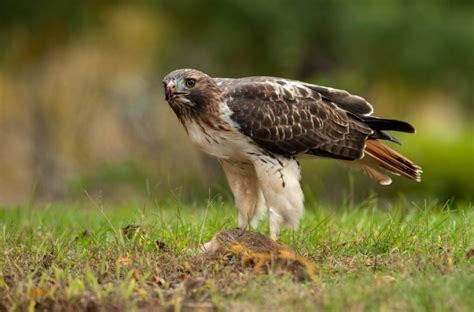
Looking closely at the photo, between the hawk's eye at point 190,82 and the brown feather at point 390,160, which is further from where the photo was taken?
the brown feather at point 390,160

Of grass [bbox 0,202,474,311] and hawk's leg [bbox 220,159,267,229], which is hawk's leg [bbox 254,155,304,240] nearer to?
grass [bbox 0,202,474,311]

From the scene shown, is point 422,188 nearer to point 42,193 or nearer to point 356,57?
point 356,57

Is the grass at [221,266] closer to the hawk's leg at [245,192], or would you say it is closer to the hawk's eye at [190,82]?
the hawk's leg at [245,192]

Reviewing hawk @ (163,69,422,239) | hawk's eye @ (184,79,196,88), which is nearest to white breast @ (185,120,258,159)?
hawk @ (163,69,422,239)

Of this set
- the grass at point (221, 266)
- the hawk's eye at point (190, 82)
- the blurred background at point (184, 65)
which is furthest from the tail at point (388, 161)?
the blurred background at point (184, 65)

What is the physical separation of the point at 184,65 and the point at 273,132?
1340cm

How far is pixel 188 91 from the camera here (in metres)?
7.92

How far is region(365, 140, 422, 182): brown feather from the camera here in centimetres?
859

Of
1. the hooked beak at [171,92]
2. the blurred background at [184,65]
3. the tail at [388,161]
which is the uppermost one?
the hooked beak at [171,92]

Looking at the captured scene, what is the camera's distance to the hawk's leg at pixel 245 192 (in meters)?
8.27

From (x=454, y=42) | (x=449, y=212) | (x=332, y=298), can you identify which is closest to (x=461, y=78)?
(x=454, y=42)

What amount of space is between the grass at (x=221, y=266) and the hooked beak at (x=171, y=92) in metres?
0.84

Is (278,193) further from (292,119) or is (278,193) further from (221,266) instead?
(221,266)

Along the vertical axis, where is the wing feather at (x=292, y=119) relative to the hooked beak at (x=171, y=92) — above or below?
below
